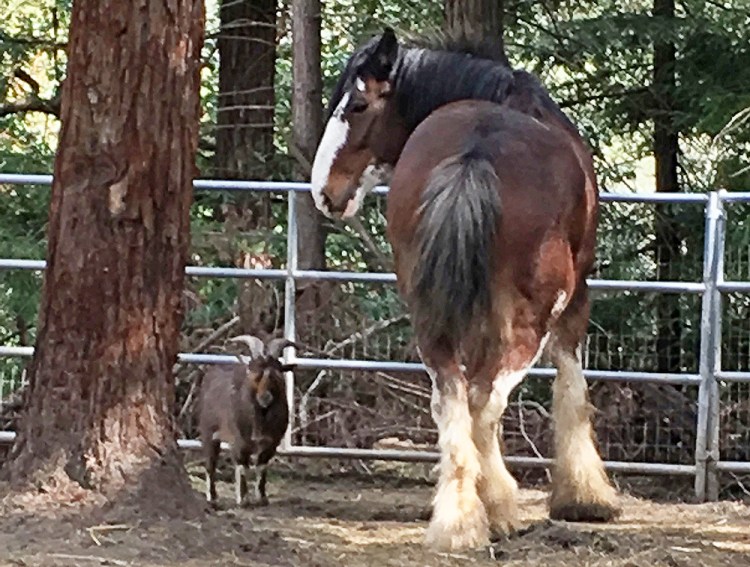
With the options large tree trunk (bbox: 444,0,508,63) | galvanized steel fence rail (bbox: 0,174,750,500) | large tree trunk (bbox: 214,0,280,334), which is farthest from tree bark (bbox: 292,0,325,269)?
galvanized steel fence rail (bbox: 0,174,750,500)

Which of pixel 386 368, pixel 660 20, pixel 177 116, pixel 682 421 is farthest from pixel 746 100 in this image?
pixel 177 116

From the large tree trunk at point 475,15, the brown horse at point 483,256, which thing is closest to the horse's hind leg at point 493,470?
the brown horse at point 483,256

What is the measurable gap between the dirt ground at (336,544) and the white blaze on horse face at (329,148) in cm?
170

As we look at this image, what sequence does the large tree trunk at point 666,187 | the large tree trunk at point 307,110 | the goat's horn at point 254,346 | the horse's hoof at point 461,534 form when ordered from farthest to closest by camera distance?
the large tree trunk at point 307,110, the large tree trunk at point 666,187, the goat's horn at point 254,346, the horse's hoof at point 461,534

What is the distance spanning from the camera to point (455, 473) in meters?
5.50

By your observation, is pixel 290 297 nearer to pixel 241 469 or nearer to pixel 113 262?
pixel 241 469

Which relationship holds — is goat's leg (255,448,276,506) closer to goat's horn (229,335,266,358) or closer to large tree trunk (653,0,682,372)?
goat's horn (229,335,266,358)

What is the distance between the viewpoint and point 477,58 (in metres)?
6.80

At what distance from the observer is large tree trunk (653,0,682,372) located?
8.98 m

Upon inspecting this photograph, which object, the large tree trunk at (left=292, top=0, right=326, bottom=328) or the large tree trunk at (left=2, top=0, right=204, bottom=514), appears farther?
the large tree trunk at (left=292, top=0, right=326, bottom=328)

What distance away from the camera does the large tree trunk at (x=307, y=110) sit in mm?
9930

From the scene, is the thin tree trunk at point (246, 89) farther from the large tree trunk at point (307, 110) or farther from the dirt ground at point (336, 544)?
the dirt ground at point (336, 544)

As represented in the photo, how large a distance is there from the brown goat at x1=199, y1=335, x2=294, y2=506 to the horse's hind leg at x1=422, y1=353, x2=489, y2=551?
238 cm

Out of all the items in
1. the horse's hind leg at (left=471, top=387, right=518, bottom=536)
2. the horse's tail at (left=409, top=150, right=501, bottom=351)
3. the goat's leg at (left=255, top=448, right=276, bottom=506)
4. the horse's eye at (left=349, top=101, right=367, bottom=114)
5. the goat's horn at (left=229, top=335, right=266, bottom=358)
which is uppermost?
the horse's eye at (left=349, top=101, right=367, bottom=114)
